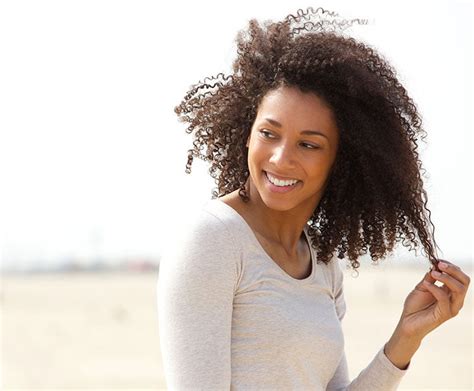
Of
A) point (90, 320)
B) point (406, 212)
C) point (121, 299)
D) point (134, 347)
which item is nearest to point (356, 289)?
point (121, 299)

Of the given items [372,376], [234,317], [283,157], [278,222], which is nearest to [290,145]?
[283,157]

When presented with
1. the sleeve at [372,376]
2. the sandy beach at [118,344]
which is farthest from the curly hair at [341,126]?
the sandy beach at [118,344]

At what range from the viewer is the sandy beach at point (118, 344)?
16047 millimetres

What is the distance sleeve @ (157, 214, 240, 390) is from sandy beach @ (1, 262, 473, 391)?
27.4 ft

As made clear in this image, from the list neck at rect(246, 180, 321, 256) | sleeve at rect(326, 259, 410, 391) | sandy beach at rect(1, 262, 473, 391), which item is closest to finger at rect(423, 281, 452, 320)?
sleeve at rect(326, 259, 410, 391)

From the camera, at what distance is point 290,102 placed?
3.17 m

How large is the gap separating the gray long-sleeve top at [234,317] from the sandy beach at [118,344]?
809cm

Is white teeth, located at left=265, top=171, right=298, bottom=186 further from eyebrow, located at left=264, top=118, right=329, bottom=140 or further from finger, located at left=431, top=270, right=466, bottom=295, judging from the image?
finger, located at left=431, top=270, right=466, bottom=295

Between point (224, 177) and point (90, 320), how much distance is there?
23.5 m

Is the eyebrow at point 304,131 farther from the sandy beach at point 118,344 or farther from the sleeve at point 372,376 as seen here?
the sandy beach at point 118,344

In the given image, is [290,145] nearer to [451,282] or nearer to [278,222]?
[278,222]

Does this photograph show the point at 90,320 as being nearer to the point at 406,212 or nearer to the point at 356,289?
the point at 356,289

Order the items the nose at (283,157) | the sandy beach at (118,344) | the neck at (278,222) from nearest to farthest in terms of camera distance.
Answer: the nose at (283,157), the neck at (278,222), the sandy beach at (118,344)

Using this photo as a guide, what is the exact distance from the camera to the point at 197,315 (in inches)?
114
